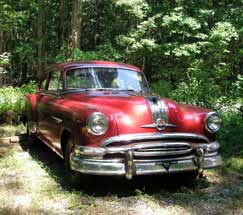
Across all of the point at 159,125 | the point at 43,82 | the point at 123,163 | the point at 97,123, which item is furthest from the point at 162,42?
the point at 123,163

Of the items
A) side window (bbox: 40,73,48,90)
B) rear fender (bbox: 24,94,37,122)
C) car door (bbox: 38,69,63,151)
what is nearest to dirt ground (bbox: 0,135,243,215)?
car door (bbox: 38,69,63,151)

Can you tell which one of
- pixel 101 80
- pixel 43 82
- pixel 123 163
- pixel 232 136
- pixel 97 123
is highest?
pixel 101 80

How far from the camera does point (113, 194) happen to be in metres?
4.95

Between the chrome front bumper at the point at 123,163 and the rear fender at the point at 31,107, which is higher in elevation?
the chrome front bumper at the point at 123,163

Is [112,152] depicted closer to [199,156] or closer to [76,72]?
[199,156]

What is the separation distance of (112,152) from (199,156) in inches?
43.9

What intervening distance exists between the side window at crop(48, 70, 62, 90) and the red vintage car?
12.6 inches

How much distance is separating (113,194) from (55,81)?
92.8 inches

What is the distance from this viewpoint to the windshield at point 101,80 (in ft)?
19.4

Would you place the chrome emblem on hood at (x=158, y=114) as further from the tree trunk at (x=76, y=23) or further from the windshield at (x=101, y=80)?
the tree trunk at (x=76, y=23)

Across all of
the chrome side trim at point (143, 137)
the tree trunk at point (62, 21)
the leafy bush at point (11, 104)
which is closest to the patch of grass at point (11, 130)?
the leafy bush at point (11, 104)

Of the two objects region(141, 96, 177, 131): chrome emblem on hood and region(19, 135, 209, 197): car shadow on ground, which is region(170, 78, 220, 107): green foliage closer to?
region(19, 135, 209, 197): car shadow on ground

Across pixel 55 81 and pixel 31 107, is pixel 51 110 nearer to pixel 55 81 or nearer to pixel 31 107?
pixel 55 81

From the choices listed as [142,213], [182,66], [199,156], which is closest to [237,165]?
[199,156]
